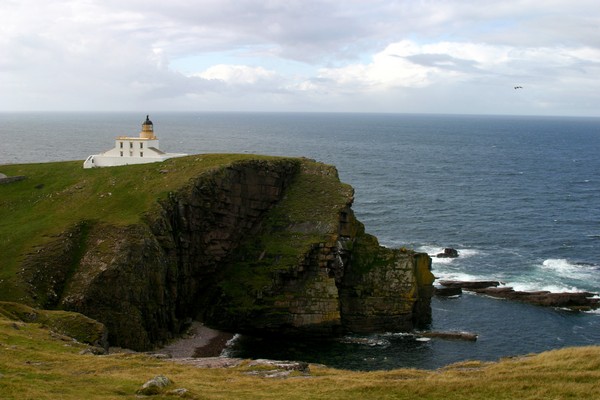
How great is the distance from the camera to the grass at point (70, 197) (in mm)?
59062

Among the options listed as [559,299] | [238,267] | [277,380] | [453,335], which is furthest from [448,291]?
[277,380]

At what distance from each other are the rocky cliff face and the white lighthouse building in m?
16.9

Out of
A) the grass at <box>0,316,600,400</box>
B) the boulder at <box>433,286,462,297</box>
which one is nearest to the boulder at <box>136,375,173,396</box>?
the grass at <box>0,316,600,400</box>

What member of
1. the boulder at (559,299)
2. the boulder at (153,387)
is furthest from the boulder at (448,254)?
the boulder at (153,387)

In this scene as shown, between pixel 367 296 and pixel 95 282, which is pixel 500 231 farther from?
pixel 95 282

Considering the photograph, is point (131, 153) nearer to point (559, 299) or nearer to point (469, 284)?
point (469, 284)

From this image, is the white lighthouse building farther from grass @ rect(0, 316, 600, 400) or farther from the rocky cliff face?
grass @ rect(0, 316, 600, 400)

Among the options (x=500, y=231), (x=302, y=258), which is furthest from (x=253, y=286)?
(x=500, y=231)

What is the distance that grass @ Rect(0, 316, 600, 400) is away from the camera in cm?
2894

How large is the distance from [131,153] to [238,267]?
2590 cm

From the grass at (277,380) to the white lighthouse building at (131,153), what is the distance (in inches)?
1794

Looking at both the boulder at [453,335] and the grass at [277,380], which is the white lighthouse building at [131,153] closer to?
the boulder at [453,335]

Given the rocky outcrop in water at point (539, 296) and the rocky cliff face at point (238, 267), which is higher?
the rocky cliff face at point (238, 267)

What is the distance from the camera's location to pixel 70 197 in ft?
225
